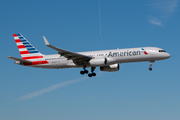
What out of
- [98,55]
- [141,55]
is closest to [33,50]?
[98,55]

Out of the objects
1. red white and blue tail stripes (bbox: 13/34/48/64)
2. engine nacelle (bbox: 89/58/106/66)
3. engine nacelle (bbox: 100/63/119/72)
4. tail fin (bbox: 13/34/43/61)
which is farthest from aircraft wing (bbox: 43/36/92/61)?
tail fin (bbox: 13/34/43/61)

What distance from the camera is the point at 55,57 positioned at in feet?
163

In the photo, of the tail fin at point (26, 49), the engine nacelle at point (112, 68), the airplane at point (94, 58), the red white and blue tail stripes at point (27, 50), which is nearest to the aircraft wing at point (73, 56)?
the airplane at point (94, 58)

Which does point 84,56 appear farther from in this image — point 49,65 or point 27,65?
point 27,65

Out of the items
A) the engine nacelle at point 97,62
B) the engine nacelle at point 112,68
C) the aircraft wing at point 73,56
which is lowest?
the engine nacelle at point 112,68

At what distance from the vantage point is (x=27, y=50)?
52531 millimetres

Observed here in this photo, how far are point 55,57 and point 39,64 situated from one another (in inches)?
129

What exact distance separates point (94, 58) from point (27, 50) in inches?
548

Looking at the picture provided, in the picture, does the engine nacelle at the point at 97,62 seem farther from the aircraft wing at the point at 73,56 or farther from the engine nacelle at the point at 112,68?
the engine nacelle at the point at 112,68

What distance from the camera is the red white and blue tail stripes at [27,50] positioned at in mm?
50781

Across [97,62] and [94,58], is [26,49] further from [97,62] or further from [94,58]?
[97,62]

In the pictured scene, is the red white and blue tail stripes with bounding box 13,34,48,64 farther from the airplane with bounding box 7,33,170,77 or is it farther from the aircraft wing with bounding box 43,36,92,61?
the aircraft wing with bounding box 43,36,92,61

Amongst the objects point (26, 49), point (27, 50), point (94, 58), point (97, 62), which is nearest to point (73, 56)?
point (94, 58)

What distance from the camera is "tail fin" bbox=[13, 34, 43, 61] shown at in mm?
51447
